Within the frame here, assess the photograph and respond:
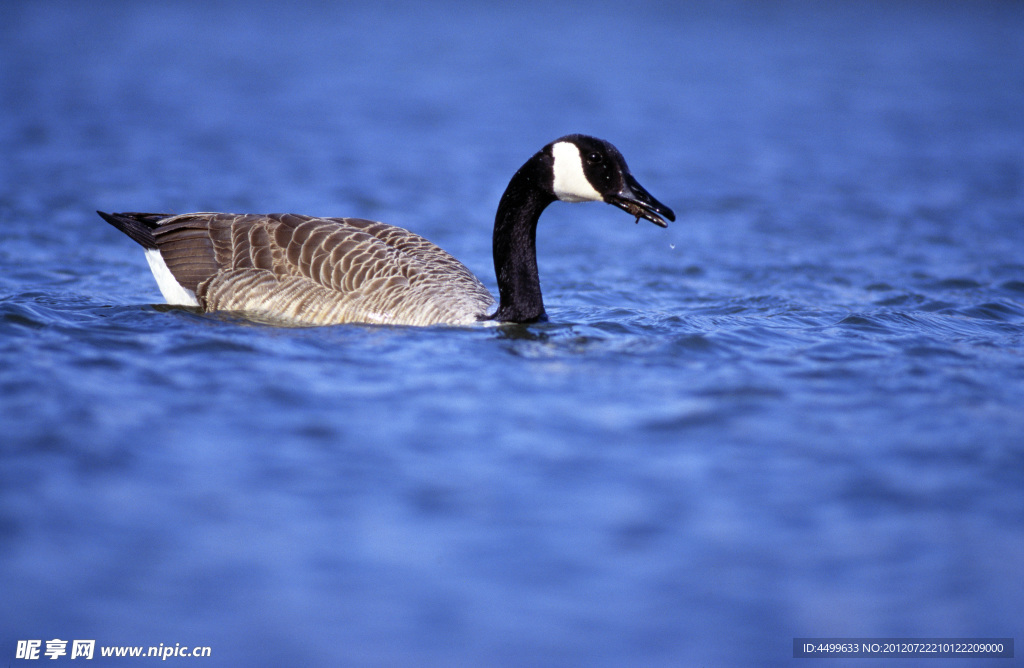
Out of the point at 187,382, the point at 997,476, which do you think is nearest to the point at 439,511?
the point at 187,382

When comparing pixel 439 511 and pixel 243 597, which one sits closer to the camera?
pixel 243 597

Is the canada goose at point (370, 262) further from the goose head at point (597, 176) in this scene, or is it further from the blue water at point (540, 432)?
the blue water at point (540, 432)

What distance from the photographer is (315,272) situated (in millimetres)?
9125

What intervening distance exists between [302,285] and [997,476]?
19.0 ft

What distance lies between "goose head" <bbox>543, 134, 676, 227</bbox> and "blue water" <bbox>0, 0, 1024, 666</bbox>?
1.23 metres

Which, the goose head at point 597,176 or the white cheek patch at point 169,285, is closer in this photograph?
the goose head at point 597,176

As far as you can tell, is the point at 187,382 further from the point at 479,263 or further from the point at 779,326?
the point at 479,263

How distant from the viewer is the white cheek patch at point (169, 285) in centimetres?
963

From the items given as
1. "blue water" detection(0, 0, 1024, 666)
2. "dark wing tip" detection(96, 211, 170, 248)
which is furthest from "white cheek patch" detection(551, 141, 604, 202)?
"dark wing tip" detection(96, 211, 170, 248)

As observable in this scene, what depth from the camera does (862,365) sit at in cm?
823

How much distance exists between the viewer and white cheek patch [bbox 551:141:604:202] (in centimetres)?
881

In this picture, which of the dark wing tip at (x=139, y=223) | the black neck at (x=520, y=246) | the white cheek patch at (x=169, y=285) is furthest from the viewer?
the dark wing tip at (x=139, y=223)

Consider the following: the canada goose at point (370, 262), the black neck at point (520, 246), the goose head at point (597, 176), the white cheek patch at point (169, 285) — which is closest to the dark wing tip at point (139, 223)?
the white cheek patch at point (169, 285)

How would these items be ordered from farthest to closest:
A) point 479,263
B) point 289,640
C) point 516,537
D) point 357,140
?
1. point 357,140
2. point 479,263
3. point 516,537
4. point 289,640
